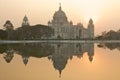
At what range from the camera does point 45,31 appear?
12100 cm

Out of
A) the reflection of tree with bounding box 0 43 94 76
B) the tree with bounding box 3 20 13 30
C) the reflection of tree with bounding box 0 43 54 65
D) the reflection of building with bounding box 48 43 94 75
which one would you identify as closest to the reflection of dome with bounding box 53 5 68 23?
the tree with bounding box 3 20 13 30

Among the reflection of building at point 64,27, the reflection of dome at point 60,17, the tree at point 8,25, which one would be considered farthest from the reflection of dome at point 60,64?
the reflection of dome at point 60,17

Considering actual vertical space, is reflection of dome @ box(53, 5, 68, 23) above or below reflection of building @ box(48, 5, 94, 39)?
above

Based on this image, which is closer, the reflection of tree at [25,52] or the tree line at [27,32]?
the reflection of tree at [25,52]

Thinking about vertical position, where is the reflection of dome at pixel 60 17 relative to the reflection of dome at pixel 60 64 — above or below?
above

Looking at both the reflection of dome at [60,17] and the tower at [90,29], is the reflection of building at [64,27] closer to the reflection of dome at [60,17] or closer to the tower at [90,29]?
the reflection of dome at [60,17]

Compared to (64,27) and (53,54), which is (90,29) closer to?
(64,27)

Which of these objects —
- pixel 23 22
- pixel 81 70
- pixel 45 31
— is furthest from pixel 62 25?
pixel 81 70

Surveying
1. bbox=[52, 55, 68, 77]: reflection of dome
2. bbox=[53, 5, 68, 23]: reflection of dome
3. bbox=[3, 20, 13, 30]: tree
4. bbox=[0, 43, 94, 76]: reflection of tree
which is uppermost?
bbox=[53, 5, 68, 23]: reflection of dome

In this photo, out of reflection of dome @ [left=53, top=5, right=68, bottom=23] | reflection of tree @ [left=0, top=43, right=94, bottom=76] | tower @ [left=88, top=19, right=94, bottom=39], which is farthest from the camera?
tower @ [left=88, top=19, right=94, bottom=39]

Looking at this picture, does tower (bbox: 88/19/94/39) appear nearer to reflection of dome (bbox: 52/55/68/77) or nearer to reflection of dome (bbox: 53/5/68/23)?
reflection of dome (bbox: 53/5/68/23)

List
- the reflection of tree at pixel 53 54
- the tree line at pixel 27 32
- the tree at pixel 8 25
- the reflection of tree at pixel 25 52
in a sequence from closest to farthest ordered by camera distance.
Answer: the reflection of tree at pixel 53 54, the reflection of tree at pixel 25 52, the tree line at pixel 27 32, the tree at pixel 8 25

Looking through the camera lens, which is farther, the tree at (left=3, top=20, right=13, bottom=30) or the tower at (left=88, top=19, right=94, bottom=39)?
the tower at (left=88, top=19, right=94, bottom=39)

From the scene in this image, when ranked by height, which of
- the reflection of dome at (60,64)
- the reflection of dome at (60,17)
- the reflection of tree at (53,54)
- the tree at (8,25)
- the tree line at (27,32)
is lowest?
the reflection of dome at (60,64)
